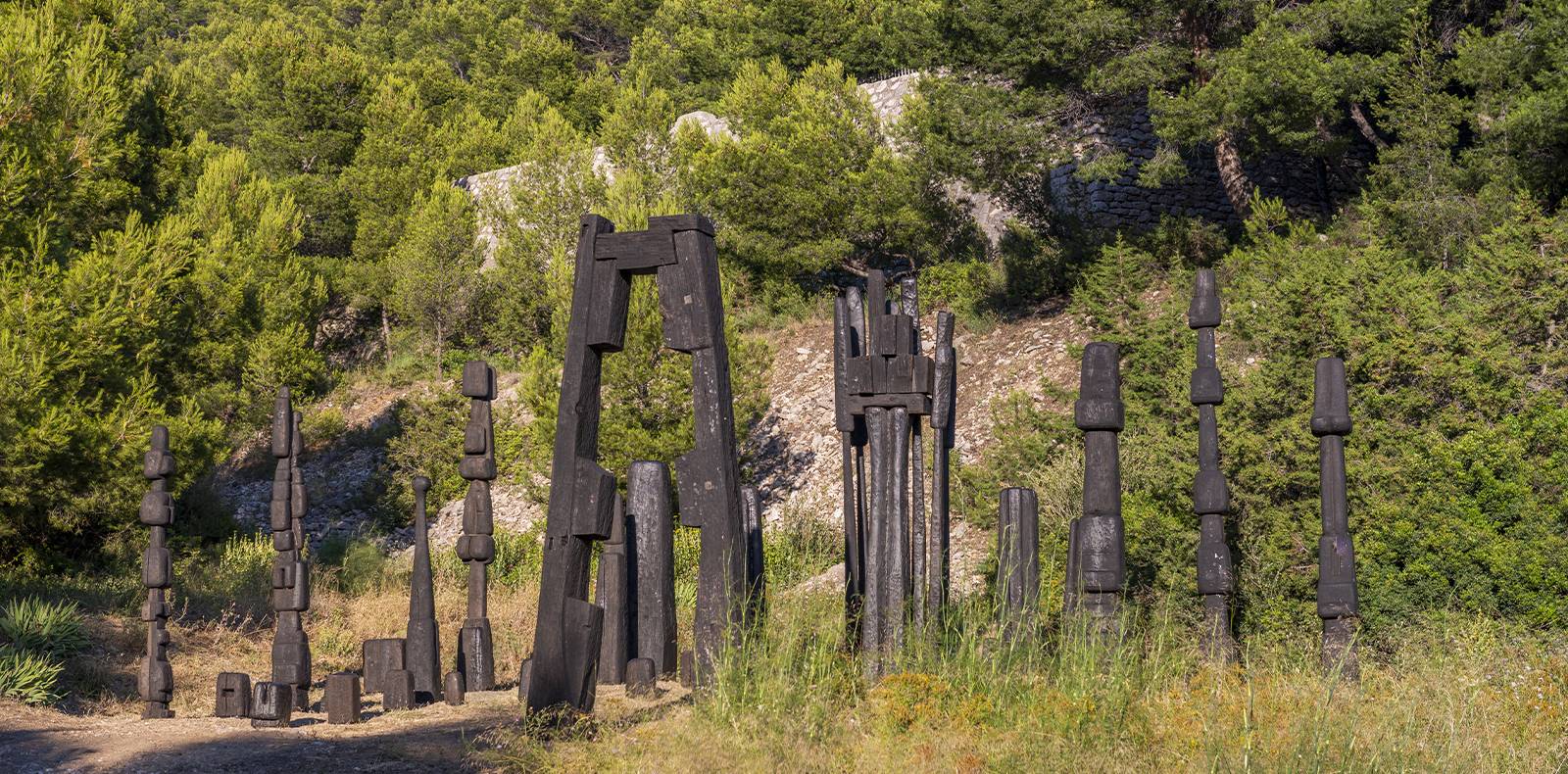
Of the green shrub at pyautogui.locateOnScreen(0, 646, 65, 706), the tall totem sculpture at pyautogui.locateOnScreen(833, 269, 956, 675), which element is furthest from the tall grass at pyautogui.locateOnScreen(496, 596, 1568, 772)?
the green shrub at pyautogui.locateOnScreen(0, 646, 65, 706)

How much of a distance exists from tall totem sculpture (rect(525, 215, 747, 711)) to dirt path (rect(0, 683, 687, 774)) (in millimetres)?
485

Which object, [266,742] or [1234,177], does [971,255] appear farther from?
[266,742]

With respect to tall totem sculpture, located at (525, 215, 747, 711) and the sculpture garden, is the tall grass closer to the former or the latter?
the sculpture garden

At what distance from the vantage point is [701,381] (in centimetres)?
729

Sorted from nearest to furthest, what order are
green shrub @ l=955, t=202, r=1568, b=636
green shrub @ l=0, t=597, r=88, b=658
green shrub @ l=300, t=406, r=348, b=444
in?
1. green shrub @ l=955, t=202, r=1568, b=636
2. green shrub @ l=0, t=597, r=88, b=658
3. green shrub @ l=300, t=406, r=348, b=444

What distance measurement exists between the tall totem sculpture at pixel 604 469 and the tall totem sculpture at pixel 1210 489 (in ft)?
14.3

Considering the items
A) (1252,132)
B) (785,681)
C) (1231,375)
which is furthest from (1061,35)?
(785,681)

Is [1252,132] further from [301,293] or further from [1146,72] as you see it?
[301,293]

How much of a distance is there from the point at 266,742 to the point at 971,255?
63.4 feet

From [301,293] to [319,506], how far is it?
14.0 feet

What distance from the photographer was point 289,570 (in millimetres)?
11922

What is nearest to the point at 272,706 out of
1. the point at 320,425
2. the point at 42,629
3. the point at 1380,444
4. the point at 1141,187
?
the point at 42,629

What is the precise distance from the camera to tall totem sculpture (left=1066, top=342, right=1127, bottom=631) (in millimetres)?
9070

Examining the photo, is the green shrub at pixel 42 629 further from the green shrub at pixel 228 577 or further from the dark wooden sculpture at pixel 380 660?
the dark wooden sculpture at pixel 380 660
